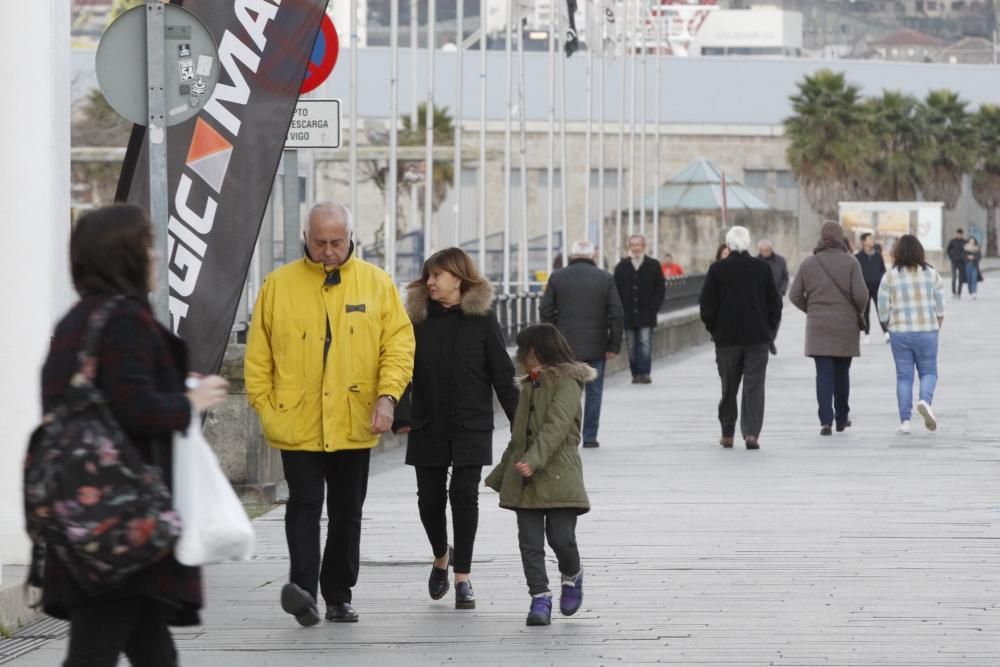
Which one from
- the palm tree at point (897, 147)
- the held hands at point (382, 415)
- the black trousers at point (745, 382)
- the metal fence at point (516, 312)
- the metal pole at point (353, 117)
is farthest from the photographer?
the palm tree at point (897, 147)

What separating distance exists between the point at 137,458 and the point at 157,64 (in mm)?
3381

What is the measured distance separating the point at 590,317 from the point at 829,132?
6489 centimetres

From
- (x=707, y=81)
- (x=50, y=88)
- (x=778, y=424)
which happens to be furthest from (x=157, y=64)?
(x=707, y=81)

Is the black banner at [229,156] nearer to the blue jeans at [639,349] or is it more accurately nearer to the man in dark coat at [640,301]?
the man in dark coat at [640,301]

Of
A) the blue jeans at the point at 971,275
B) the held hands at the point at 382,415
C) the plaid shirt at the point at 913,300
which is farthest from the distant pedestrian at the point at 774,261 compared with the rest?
the blue jeans at the point at 971,275

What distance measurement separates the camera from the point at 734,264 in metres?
16.0

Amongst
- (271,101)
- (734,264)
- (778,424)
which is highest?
(271,101)

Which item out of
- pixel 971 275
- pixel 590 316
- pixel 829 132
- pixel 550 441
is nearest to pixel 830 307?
pixel 590 316

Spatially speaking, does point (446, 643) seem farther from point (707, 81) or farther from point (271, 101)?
point (707, 81)

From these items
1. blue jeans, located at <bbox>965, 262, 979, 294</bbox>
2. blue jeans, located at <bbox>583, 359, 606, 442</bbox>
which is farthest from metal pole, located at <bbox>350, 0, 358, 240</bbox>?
blue jeans, located at <bbox>965, 262, 979, 294</bbox>

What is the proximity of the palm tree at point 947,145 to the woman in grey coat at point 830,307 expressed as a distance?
69.1 meters

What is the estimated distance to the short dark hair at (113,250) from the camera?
503 centimetres

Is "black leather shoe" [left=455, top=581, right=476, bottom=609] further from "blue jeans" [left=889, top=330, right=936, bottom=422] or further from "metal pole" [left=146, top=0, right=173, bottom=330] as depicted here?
"blue jeans" [left=889, top=330, right=936, bottom=422]

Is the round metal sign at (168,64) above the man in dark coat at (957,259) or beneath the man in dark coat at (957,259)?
above
